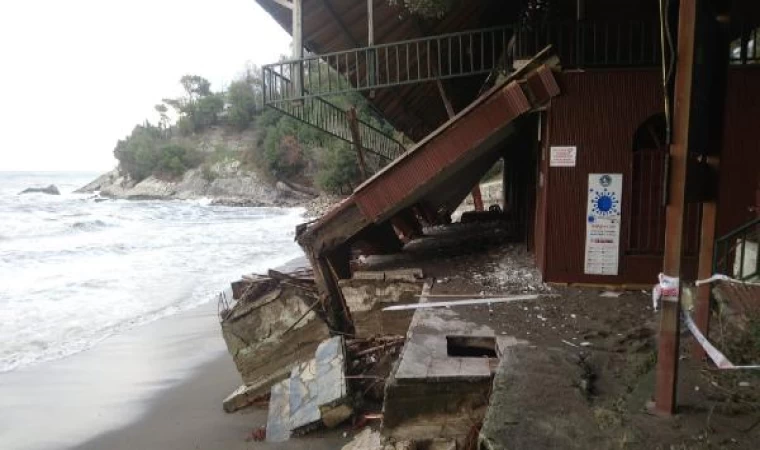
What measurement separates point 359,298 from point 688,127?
5986 mm

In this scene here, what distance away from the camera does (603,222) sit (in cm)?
787

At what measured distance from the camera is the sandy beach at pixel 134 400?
23.9ft

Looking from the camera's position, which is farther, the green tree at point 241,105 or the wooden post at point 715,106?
the green tree at point 241,105

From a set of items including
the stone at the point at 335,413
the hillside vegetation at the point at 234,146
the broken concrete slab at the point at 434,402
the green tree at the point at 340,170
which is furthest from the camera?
the hillside vegetation at the point at 234,146

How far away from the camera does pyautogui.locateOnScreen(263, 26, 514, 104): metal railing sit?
29.4ft

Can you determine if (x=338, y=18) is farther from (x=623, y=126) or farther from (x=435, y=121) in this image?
(x=435, y=121)

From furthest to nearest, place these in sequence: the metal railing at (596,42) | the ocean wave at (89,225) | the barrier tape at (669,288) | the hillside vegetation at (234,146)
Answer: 1. the hillside vegetation at (234,146)
2. the ocean wave at (89,225)
3. the metal railing at (596,42)
4. the barrier tape at (669,288)

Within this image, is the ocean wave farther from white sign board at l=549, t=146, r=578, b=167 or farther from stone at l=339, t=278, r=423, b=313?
white sign board at l=549, t=146, r=578, b=167

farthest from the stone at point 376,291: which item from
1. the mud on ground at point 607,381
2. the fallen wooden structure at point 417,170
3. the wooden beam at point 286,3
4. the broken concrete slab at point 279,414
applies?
the wooden beam at point 286,3

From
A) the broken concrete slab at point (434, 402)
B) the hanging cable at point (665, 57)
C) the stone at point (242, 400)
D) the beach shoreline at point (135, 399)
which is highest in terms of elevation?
the hanging cable at point (665, 57)

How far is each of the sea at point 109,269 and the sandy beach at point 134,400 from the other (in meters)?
1.08

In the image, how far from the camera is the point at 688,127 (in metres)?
3.25

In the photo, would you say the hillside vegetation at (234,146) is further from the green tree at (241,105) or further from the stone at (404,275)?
the stone at (404,275)

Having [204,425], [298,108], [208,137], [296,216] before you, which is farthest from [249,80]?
[204,425]
